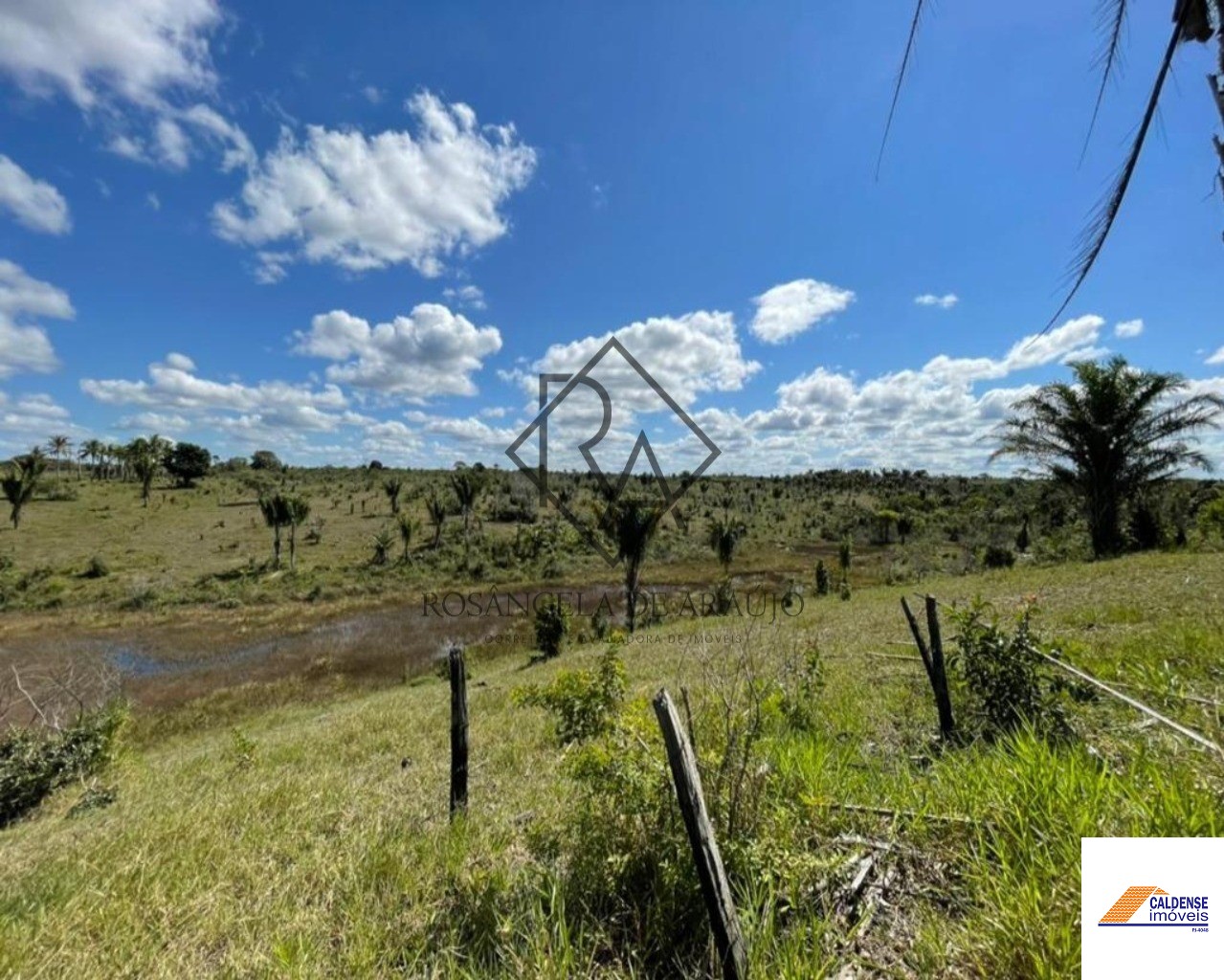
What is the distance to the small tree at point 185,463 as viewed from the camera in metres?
66.5

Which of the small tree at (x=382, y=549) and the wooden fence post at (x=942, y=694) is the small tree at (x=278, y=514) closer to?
the small tree at (x=382, y=549)

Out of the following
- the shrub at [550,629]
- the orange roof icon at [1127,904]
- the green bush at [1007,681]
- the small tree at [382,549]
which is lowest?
the shrub at [550,629]

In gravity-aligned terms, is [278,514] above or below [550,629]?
above

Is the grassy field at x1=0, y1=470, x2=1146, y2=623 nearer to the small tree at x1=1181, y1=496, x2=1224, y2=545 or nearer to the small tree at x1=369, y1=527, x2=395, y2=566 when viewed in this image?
the small tree at x1=369, y1=527, x2=395, y2=566

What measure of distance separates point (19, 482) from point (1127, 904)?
219 ft

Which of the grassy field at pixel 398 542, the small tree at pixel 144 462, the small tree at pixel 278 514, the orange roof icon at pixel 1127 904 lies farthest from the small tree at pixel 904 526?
the small tree at pixel 144 462

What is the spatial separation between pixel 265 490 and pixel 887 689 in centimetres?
6923

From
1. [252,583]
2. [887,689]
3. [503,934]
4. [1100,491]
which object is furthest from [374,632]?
[1100,491]

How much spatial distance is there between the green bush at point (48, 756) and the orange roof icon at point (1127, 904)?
37.1 feet

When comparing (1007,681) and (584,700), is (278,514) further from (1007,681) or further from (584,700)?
(1007,681)

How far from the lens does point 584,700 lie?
4.68m

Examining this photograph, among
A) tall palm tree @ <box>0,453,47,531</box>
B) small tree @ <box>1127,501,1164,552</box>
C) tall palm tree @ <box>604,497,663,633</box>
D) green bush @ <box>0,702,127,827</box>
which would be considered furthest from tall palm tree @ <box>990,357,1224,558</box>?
tall palm tree @ <box>0,453,47,531</box>

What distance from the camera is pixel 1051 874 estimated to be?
2.16 metres

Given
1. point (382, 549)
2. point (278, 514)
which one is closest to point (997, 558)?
point (382, 549)
